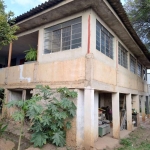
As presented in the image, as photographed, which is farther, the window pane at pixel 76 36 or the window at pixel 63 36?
the window at pixel 63 36

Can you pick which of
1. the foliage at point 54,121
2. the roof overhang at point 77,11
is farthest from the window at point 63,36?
the foliage at point 54,121

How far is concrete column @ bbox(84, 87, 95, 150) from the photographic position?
227 inches

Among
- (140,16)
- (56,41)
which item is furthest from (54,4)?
(140,16)

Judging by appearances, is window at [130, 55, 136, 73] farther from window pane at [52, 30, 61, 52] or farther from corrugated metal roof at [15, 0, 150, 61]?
window pane at [52, 30, 61, 52]

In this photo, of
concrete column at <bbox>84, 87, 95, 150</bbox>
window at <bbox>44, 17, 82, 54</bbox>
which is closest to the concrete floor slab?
concrete column at <bbox>84, 87, 95, 150</bbox>

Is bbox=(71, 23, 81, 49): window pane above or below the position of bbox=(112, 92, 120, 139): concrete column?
above

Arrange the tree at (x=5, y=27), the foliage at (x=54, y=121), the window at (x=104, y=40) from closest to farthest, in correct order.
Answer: the tree at (x=5, y=27)
the foliage at (x=54, y=121)
the window at (x=104, y=40)

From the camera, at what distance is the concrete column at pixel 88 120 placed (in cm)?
578

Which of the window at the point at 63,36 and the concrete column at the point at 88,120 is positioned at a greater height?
the window at the point at 63,36

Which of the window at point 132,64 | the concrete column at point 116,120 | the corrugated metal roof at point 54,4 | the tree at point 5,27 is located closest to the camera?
the tree at point 5,27

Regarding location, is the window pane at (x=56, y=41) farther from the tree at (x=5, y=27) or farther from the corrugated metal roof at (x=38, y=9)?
the tree at (x=5, y=27)

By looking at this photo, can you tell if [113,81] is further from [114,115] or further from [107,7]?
[107,7]

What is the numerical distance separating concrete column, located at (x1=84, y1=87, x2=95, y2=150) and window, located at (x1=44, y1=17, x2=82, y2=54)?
220 centimetres

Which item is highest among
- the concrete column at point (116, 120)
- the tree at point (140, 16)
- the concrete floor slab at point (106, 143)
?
the tree at point (140, 16)
